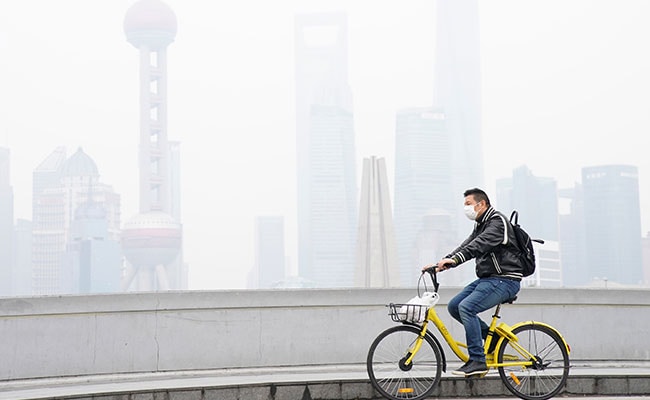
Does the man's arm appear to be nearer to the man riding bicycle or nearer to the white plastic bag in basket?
the man riding bicycle

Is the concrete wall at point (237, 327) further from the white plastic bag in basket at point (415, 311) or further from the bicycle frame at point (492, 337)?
the white plastic bag in basket at point (415, 311)

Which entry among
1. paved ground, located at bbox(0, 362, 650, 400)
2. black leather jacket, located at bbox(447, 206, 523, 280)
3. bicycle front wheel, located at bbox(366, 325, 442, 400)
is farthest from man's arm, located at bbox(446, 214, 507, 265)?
paved ground, located at bbox(0, 362, 650, 400)

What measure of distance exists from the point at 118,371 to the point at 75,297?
89 centimetres

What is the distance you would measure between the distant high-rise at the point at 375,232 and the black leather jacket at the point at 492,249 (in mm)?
45792

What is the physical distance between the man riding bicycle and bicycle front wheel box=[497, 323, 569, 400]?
0.83ft

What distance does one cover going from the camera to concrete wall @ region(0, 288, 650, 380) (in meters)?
9.60

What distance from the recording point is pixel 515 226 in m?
7.34

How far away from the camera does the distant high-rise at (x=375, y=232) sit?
5459 centimetres

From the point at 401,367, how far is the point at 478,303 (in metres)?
0.76

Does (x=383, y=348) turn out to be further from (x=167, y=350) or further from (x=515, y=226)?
(x=167, y=350)

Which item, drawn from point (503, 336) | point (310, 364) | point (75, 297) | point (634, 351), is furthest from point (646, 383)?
point (75, 297)

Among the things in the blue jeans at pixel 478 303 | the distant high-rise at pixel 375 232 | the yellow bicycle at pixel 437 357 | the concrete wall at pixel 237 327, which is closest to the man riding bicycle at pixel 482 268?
the blue jeans at pixel 478 303

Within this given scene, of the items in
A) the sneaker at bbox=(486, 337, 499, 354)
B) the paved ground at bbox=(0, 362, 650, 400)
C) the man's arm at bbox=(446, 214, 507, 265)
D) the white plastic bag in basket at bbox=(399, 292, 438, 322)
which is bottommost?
the paved ground at bbox=(0, 362, 650, 400)

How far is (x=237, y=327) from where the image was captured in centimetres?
1018
